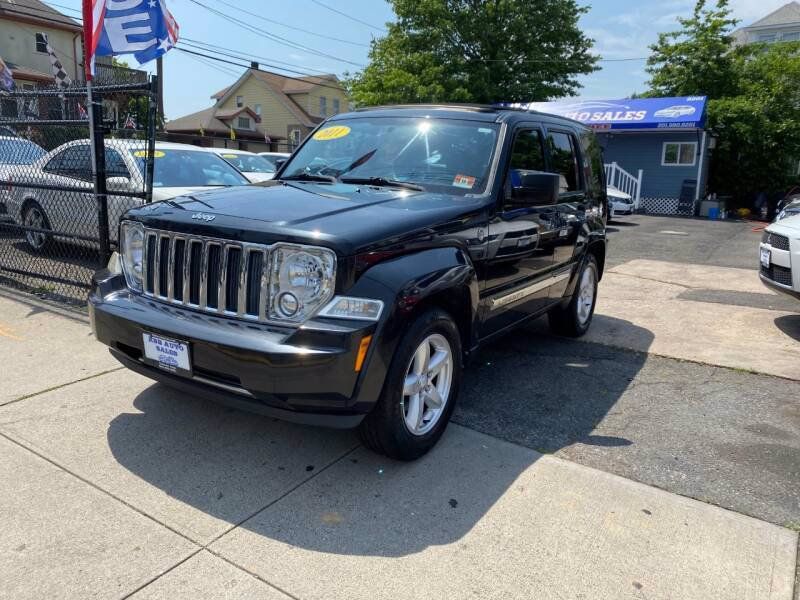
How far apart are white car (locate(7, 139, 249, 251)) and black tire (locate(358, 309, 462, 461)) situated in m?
3.62

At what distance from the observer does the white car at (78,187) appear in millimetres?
5902

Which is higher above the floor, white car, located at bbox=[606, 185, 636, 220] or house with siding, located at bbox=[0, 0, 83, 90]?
house with siding, located at bbox=[0, 0, 83, 90]

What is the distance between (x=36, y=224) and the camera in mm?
7363

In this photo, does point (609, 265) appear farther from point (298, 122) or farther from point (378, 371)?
point (298, 122)

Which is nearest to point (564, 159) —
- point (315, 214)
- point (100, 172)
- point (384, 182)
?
point (384, 182)

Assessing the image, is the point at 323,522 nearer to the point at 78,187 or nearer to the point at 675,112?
the point at 78,187

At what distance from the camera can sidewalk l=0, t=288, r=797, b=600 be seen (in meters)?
2.37

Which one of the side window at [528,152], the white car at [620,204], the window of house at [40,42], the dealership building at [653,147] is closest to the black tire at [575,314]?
the side window at [528,152]

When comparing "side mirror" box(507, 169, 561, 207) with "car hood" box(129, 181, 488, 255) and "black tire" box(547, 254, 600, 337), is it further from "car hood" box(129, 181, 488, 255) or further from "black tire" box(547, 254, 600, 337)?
"black tire" box(547, 254, 600, 337)

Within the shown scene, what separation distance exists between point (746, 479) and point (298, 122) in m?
47.9

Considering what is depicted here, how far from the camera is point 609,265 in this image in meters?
10.5

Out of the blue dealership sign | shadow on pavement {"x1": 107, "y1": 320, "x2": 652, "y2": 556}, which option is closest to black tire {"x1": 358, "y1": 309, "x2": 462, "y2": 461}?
shadow on pavement {"x1": 107, "y1": 320, "x2": 652, "y2": 556}

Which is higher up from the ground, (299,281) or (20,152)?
(20,152)

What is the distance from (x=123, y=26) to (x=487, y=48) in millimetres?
28262
